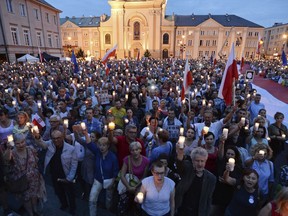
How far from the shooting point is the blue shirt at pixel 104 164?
11.1ft

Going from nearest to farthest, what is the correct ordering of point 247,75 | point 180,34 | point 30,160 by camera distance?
point 30,160
point 247,75
point 180,34

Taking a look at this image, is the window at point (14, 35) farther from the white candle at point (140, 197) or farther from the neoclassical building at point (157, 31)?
the white candle at point (140, 197)

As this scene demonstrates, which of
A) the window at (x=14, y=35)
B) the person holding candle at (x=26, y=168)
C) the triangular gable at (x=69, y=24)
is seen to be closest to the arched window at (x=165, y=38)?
the triangular gable at (x=69, y=24)

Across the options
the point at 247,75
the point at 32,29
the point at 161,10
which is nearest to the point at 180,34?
the point at 161,10

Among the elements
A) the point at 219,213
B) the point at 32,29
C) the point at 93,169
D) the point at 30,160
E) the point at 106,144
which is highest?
the point at 32,29

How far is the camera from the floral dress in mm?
3145

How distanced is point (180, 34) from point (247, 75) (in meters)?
47.3

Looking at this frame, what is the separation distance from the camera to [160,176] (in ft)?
8.41

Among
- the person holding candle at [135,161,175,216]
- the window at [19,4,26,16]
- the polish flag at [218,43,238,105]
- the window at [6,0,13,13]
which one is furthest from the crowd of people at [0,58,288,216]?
the window at [19,4,26,16]

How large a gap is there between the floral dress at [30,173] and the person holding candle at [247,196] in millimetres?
3211

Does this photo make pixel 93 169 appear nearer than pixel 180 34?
Yes

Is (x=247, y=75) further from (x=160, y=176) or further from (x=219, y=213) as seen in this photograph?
(x=160, y=176)

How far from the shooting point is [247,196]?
105 inches

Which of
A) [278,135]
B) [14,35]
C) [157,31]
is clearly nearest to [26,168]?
[278,135]
